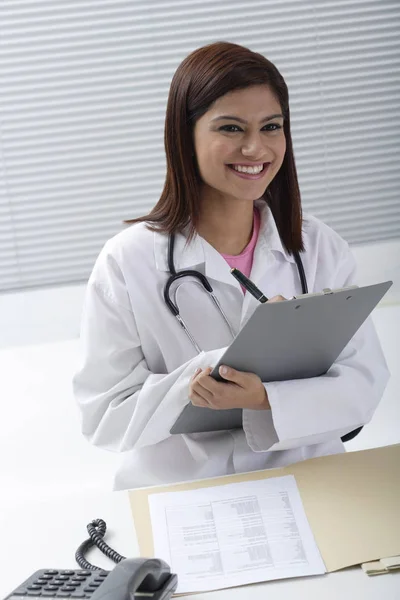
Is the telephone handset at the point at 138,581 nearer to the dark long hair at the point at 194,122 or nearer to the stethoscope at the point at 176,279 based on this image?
the stethoscope at the point at 176,279

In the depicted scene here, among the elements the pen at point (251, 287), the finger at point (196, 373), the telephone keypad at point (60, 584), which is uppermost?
the pen at point (251, 287)

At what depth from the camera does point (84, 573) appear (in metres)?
1.08

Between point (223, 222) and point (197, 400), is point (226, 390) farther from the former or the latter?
point (223, 222)

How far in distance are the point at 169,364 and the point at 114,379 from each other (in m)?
0.11

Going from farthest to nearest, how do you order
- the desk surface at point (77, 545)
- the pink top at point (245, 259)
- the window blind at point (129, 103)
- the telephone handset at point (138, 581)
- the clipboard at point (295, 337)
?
the window blind at point (129, 103)
the pink top at point (245, 259)
the clipboard at point (295, 337)
the desk surface at point (77, 545)
the telephone handset at point (138, 581)

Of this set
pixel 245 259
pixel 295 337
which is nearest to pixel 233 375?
pixel 295 337

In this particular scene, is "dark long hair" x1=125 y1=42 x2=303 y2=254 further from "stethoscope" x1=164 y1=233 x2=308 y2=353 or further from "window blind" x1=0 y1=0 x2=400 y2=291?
"window blind" x1=0 y1=0 x2=400 y2=291

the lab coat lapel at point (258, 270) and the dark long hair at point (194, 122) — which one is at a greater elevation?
the dark long hair at point (194, 122)

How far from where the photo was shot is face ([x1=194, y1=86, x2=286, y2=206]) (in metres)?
1.56

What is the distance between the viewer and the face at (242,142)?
156 centimetres

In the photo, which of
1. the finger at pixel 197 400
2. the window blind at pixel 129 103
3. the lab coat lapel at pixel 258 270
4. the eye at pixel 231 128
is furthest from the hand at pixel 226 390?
the window blind at pixel 129 103

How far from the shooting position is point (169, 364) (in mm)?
1624

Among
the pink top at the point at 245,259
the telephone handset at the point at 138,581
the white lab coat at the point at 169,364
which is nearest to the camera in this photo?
the telephone handset at the point at 138,581

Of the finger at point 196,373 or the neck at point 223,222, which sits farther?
the neck at point 223,222
